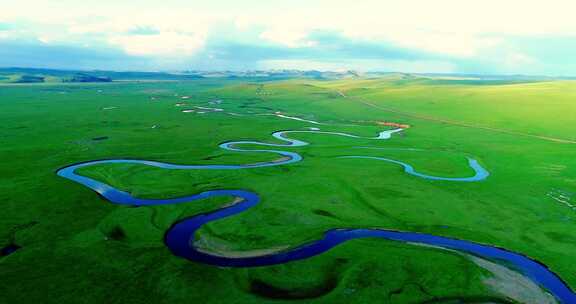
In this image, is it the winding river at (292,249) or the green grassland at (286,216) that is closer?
the green grassland at (286,216)

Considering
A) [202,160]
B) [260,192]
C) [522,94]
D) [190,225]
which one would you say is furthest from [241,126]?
[522,94]

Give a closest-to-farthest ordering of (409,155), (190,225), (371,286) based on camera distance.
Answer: (371,286) → (190,225) → (409,155)

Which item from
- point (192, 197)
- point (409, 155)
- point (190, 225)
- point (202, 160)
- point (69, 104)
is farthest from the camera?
point (69, 104)

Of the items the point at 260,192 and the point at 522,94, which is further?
the point at 522,94

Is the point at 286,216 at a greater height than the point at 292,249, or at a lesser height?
greater

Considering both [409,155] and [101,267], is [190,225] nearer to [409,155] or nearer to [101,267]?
[101,267]

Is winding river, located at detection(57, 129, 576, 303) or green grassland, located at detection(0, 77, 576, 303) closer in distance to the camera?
green grassland, located at detection(0, 77, 576, 303)

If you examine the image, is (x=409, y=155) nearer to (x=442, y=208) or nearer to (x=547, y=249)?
(x=442, y=208)

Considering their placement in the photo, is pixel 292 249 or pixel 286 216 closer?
pixel 292 249
